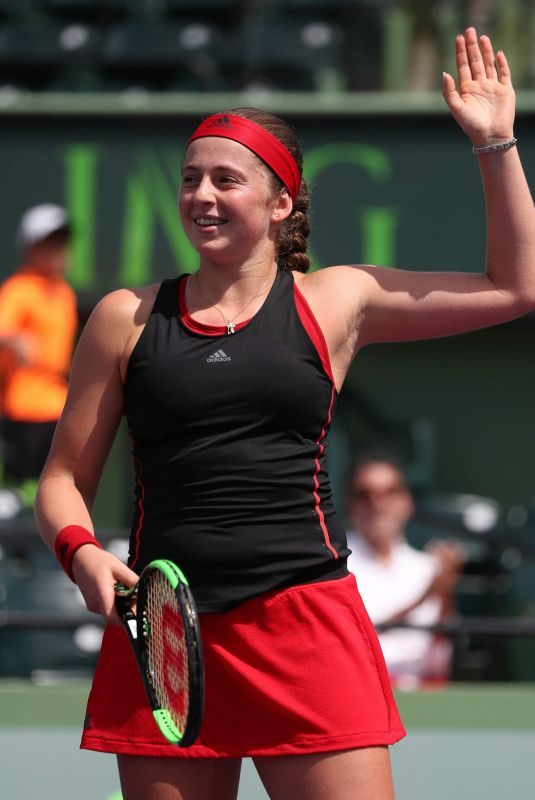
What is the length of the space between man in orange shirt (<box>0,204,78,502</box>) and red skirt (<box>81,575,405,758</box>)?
13.3ft

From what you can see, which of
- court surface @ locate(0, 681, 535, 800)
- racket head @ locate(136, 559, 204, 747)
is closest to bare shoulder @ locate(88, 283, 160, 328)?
racket head @ locate(136, 559, 204, 747)

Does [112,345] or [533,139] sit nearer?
[112,345]

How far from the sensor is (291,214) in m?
2.37

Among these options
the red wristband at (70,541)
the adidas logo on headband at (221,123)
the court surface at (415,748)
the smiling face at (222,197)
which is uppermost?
the adidas logo on headband at (221,123)

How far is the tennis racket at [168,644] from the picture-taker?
194 centimetres

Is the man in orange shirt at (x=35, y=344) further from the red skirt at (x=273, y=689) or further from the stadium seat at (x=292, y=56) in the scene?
the red skirt at (x=273, y=689)

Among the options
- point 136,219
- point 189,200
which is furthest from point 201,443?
point 136,219

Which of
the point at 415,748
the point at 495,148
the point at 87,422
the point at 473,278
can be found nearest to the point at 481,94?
the point at 495,148

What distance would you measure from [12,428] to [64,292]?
2.18 feet

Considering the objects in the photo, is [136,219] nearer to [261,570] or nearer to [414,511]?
[414,511]

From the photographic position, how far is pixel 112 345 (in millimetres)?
2211

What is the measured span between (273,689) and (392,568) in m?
2.85

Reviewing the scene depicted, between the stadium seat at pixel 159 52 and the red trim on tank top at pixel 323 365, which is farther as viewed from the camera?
the stadium seat at pixel 159 52

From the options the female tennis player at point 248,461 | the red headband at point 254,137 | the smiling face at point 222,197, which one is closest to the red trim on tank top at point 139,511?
the female tennis player at point 248,461
